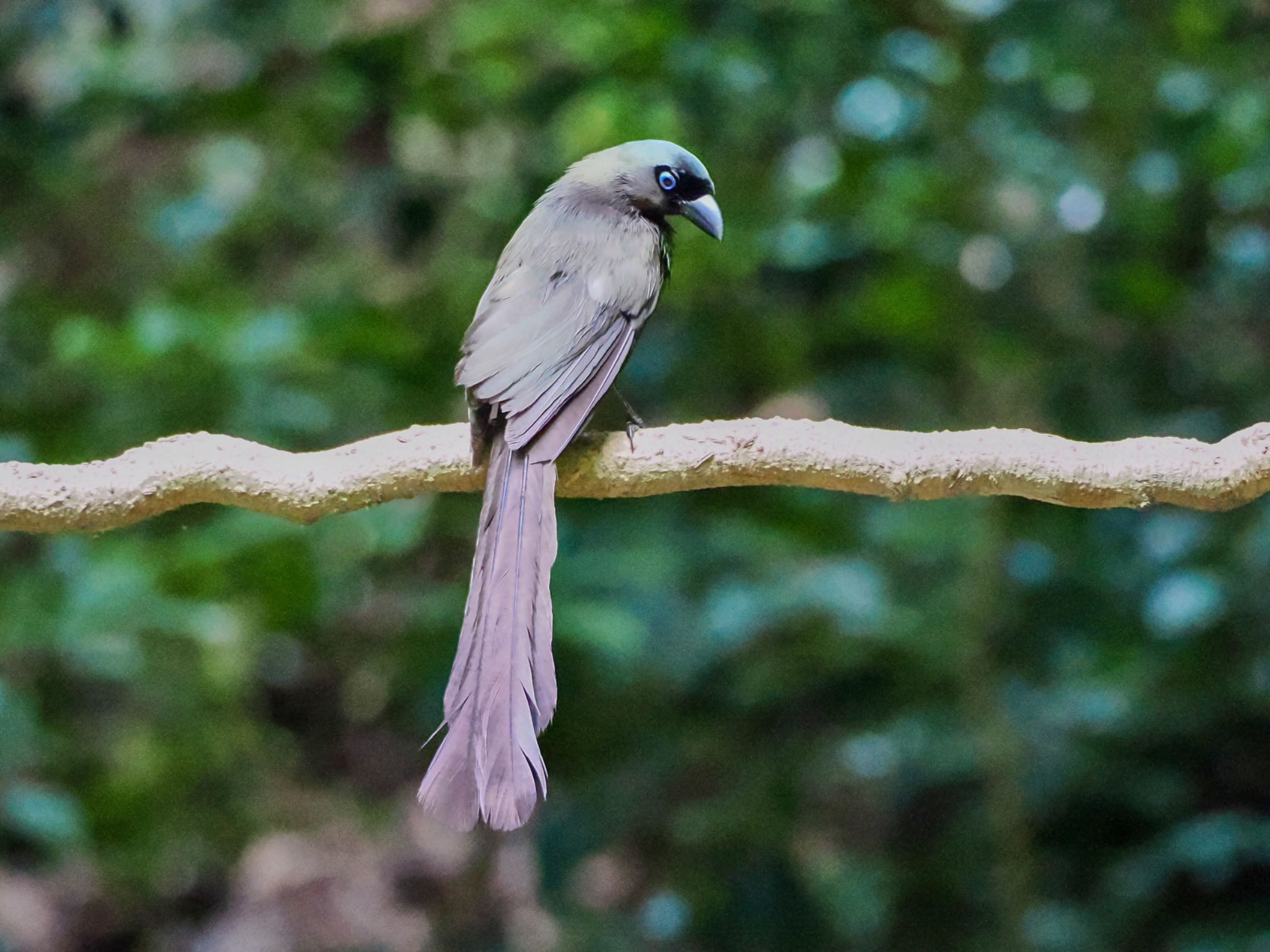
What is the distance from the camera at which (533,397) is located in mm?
2518

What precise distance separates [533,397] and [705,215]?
86cm

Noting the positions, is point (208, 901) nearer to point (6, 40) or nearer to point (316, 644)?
point (316, 644)

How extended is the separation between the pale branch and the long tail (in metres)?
0.18

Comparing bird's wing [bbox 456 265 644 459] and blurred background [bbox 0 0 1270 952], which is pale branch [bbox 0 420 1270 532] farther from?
blurred background [bbox 0 0 1270 952]

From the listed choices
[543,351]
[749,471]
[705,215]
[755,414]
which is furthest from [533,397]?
[755,414]

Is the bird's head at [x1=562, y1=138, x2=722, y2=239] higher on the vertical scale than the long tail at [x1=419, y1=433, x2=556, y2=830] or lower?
higher

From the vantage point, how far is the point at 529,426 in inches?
97.5

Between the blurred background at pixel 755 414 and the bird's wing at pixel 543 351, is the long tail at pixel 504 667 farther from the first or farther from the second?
the blurred background at pixel 755 414

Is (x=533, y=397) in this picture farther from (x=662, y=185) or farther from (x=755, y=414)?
(x=755, y=414)

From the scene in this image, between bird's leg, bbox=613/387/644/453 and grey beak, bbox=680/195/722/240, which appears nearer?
bird's leg, bbox=613/387/644/453

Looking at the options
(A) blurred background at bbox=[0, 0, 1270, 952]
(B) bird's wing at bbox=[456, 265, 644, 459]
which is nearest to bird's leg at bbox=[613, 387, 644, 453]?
(B) bird's wing at bbox=[456, 265, 644, 459]

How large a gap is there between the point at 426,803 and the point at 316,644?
2960 mm

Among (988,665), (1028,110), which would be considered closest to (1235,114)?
(1028,110)

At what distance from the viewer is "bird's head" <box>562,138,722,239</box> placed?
10.3 feet
